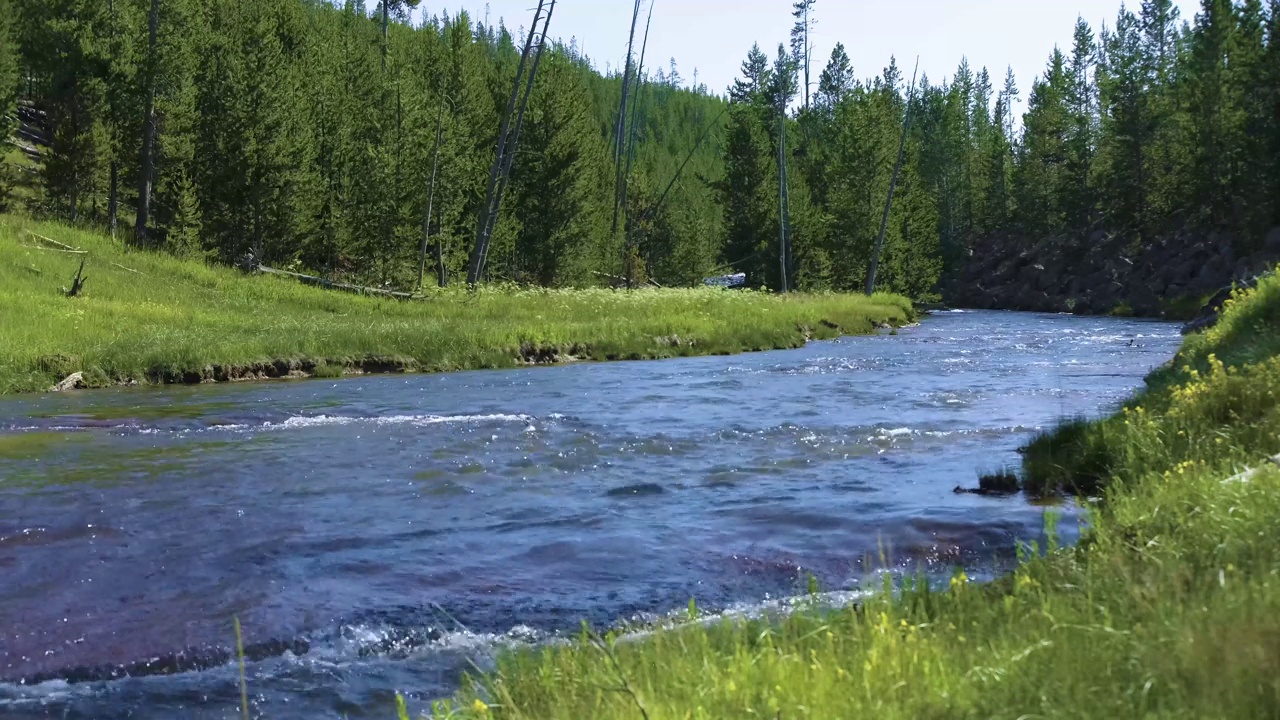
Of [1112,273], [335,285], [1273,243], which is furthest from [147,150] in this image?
[1112,273]

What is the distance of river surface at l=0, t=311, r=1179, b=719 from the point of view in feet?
19.6

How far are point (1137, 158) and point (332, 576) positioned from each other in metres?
69.8

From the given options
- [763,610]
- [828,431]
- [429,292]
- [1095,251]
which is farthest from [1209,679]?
[1095,251]

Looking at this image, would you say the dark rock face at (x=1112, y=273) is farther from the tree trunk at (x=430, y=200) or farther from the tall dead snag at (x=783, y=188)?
the tree trunk at (x=430, y=200)

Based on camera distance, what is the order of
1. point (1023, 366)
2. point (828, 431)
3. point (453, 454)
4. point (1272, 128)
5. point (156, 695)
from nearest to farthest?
point (156, 695) < point (453, 454) < point (828, 431) < point (1023, 366) < point (1272, 128)

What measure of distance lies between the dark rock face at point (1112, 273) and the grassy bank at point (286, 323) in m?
20.2

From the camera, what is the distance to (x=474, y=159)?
49188 mm

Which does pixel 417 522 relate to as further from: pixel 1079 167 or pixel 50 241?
pixel 1079 167

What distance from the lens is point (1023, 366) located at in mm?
23391

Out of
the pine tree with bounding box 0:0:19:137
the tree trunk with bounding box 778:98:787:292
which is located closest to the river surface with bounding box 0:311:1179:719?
the pine tree with bounding box 0:0:19:137

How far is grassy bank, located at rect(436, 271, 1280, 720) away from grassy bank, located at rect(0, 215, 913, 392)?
1708 centimetres

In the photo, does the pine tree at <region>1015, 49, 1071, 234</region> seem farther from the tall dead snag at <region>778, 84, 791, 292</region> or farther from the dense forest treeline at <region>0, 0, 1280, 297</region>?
the tall dead snag at <region>778, 84, 791, 292</region>

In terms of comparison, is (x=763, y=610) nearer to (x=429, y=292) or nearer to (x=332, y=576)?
(x=332, y=576)

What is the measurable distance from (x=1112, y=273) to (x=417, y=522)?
59.3 metres
